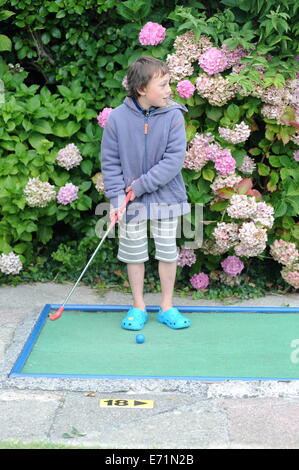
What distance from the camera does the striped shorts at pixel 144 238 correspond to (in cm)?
429

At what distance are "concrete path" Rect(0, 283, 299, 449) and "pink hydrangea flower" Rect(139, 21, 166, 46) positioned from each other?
2.00 meters

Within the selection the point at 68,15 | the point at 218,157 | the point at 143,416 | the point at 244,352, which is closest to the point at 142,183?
the point at 218,157

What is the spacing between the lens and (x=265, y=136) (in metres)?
4.77

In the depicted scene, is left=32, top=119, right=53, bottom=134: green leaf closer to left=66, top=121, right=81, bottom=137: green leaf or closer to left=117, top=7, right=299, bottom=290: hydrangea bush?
left=66, top=121, right=81, bottom=137: green leaf

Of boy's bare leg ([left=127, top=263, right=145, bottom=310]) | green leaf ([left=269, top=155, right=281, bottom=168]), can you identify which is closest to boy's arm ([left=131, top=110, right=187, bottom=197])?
boy's bare leg ([left=127, top=263, right=145, bottom=310])

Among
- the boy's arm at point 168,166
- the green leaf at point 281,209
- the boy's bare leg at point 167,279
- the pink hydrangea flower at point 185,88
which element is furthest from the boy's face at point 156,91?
the green leaf at point 281,209

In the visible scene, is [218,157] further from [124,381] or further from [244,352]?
[124,381]

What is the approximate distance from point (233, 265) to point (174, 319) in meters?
0.70

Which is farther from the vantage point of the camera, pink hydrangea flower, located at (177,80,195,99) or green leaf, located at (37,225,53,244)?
green leaf, located at (37,225,53,244)

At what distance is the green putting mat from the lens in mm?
3760

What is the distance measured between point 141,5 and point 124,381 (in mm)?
2328

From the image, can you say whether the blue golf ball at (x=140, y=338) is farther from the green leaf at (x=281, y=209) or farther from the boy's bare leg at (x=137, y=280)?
the green leaf at (x=281, y=209)

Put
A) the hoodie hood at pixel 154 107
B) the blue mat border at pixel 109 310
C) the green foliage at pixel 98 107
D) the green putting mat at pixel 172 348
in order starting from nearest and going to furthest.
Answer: the blue mat border at pixel 109 310
the green putting mat at pixel 172 348
the hoodie hood at pixel 154 107
the green foliage at pixel 98 107

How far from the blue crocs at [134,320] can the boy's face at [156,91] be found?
3.71ft
